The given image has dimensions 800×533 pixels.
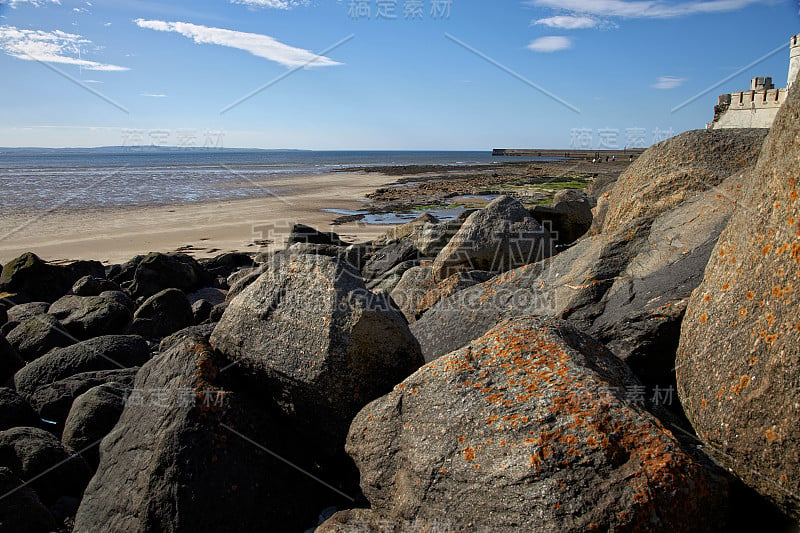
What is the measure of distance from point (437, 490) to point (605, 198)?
504 centimetres

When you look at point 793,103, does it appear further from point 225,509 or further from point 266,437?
point 225,509

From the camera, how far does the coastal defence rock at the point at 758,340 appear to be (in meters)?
2.70

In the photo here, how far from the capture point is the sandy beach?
56.1ft

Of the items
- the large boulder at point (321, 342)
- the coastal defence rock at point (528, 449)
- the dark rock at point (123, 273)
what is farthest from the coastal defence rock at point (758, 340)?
the dark rock at point (123, 273)

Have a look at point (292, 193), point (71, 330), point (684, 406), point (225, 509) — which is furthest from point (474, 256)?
point (292, 193)

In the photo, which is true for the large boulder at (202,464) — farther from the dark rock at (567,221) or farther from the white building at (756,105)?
the white building at (756,105)

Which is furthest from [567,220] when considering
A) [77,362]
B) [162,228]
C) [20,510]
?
[162,228]

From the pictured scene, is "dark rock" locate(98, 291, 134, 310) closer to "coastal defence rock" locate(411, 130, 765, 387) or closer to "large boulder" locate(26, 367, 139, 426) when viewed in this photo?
"large boulder" locate(26, 367, 139, 426)

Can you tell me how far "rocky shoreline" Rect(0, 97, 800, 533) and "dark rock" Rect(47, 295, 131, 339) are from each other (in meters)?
2.10

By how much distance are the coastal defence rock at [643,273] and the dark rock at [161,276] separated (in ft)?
26.1

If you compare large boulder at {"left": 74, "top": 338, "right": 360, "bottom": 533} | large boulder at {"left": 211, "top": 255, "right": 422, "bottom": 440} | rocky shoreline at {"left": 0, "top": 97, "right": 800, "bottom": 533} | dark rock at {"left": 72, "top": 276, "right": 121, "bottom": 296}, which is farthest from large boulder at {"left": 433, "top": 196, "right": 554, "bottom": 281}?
dark rock at {"left": 72, "top": 276, "right": 121, "bottom": 296}

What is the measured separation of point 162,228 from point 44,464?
1782cm

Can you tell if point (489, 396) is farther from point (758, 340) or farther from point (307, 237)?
point (307, 237)

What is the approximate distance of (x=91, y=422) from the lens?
16.0ft
